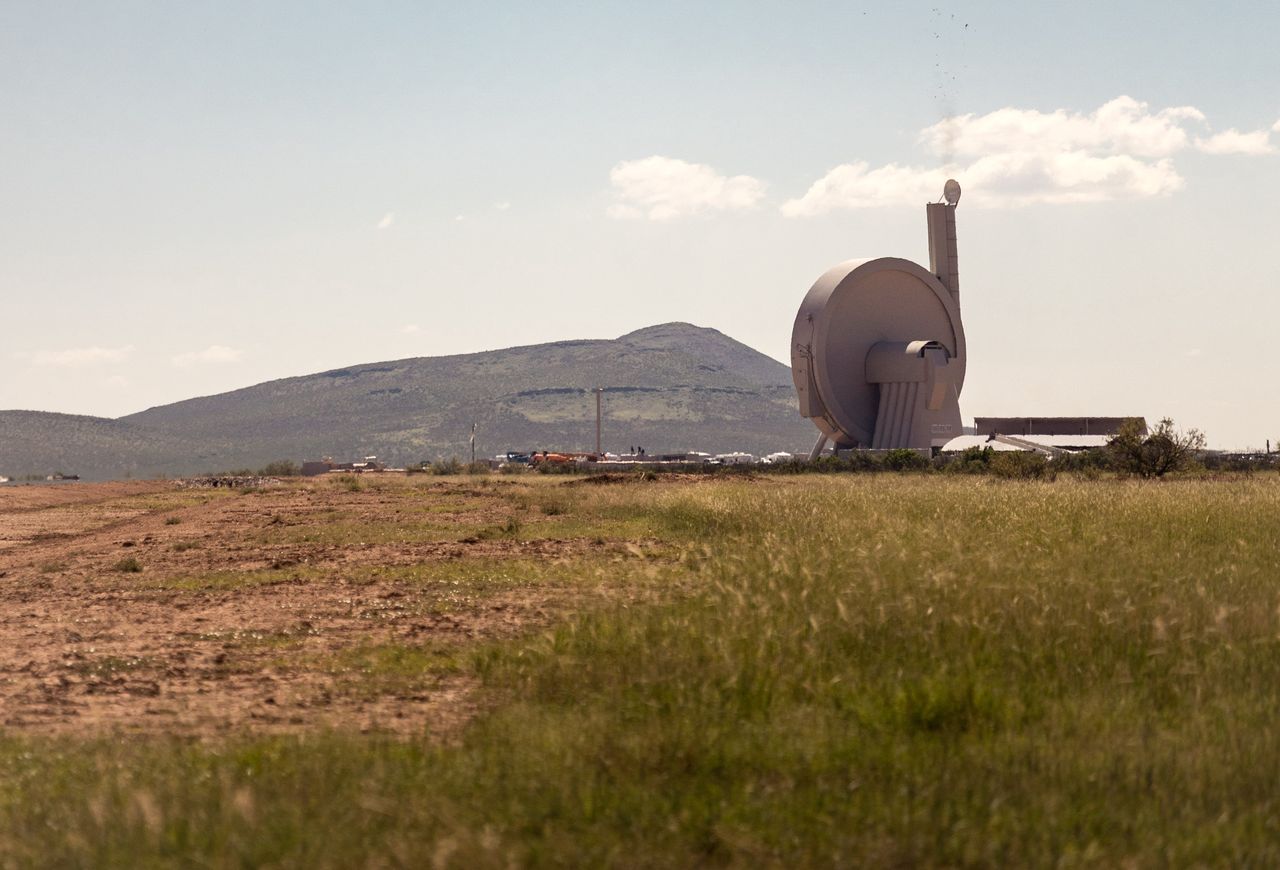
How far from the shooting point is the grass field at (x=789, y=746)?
5504 millimetres

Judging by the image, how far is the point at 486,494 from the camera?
48750 mm

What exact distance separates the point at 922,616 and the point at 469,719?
339 centimetres

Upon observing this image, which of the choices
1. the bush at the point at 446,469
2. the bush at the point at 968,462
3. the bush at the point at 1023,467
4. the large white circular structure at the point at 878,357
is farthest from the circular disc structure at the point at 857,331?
the bush at the point at 446,469

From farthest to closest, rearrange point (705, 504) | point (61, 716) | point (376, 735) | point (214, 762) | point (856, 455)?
point (856, 455), point (705, 504), point (61, 716), point (376, 735), point (214, 762)

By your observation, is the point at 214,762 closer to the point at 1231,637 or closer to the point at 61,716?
the point at 61,716

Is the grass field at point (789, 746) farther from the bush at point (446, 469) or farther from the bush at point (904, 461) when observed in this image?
the bush at point (446, 469)

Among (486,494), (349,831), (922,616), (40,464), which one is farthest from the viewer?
(40,464)

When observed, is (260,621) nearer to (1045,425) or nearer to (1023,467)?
(1023,467)

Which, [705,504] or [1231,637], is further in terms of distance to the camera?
→ [705,504]

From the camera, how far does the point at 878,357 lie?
87062mm

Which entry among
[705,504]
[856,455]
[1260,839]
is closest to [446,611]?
[1260,839]

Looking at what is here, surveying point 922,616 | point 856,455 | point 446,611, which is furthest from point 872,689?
point 856,455

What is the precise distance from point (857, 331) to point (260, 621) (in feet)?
252

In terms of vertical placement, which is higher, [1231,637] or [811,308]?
[811,308]
